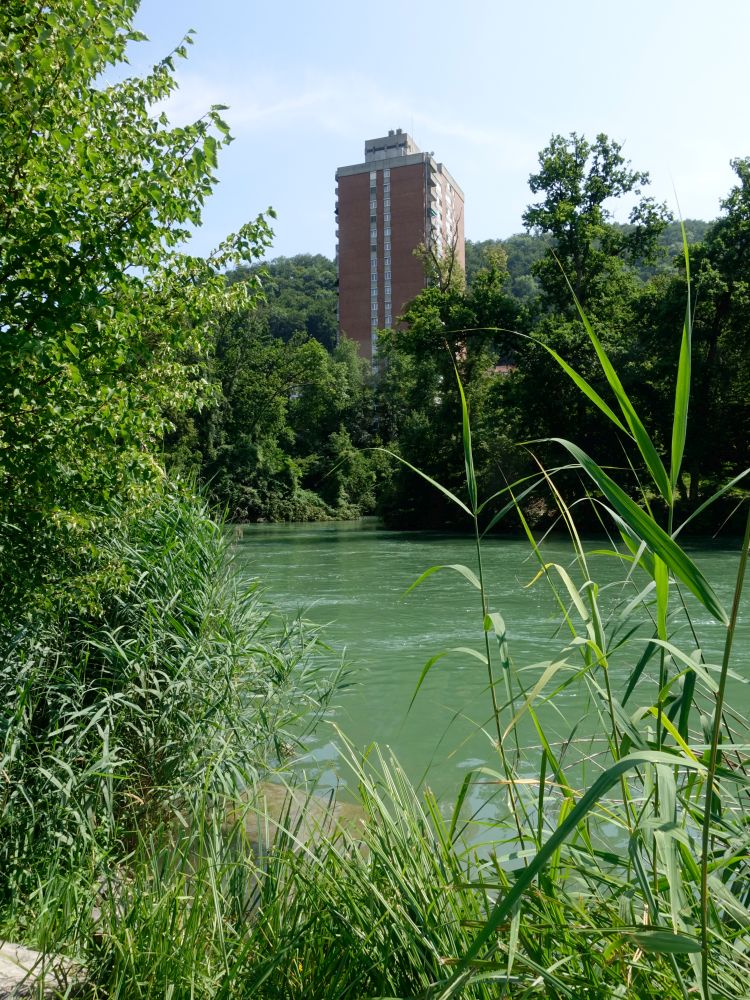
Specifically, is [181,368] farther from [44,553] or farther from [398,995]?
[398,995]

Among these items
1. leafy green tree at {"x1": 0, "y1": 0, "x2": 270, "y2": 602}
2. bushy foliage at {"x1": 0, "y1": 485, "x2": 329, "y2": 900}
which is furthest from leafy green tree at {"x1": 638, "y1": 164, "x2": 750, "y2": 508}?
leafy green tree at {"x1": 0, "y1": 0, "x2": 270, "y2": 602}

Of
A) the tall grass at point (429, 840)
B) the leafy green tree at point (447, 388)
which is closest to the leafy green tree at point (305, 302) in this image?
the leafy green tree at point (447, 388)

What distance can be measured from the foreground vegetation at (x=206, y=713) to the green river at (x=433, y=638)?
0.25 m

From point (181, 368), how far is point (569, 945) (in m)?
3.75

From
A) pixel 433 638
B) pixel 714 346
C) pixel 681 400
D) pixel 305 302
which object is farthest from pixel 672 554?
pixel 305 302

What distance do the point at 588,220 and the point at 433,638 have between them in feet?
81.5

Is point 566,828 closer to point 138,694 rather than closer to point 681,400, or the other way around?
point 681,400

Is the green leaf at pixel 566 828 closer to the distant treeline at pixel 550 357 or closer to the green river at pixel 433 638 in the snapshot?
the green river at pixel 433 638

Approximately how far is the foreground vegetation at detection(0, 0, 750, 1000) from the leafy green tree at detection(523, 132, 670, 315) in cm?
2720

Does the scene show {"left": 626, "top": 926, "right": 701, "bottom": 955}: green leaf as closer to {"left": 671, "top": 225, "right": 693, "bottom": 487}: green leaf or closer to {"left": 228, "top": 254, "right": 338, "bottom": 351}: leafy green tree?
{"left": 671, "top": 225, "right": 693, "bottom": 487}: green leaf

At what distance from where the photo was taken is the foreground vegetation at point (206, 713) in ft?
4.88

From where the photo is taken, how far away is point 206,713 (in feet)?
13.9

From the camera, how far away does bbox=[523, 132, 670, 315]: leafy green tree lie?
31547 mm

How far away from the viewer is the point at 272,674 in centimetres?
500
